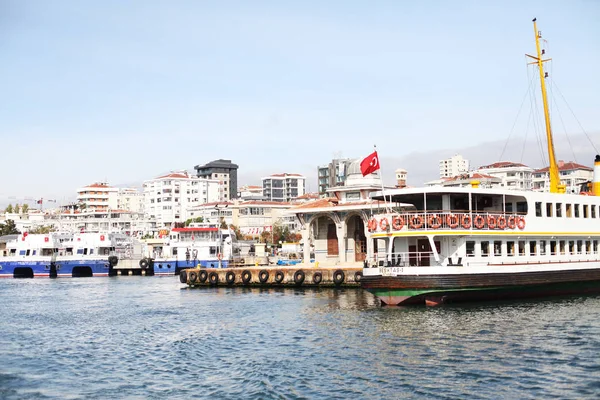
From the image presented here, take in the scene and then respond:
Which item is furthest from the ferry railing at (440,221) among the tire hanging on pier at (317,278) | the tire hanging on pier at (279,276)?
the tire hanging on pier at (279,276)

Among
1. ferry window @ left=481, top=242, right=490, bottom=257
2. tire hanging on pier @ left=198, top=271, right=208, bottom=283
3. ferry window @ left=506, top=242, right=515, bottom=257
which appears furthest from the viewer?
tire hanging on pier @ left=198, top=271, right=208, bottom=283

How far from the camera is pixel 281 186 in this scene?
191 meters

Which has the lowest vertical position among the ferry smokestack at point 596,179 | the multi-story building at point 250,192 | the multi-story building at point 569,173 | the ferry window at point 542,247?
the ferry window at point 542,247

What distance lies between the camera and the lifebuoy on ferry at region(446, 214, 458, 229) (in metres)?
34.2

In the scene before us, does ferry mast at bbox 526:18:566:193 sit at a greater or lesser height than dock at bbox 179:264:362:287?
greater

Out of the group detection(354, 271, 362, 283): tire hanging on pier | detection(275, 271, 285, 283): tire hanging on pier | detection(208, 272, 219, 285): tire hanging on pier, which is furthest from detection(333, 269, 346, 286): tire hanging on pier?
detection(208, 272, 219, 285): tire hanging on pier

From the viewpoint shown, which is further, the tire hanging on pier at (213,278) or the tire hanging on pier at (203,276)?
the tire hanging on pier at (203,276)

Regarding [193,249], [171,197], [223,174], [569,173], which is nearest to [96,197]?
[171,197]

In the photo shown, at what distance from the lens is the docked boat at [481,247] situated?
33.6 meters

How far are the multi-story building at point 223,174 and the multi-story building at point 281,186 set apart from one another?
1088 cm

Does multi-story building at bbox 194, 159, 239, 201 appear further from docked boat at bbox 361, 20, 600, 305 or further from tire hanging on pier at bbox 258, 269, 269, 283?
docked boat at bbox 361, 20, 600, 305

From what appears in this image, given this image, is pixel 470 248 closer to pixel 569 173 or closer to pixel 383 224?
pixel 383 224

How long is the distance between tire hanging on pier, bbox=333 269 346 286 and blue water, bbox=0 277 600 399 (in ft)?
26.0

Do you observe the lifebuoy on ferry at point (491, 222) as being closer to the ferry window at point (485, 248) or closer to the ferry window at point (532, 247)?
the ferry window at point (485, 248)
